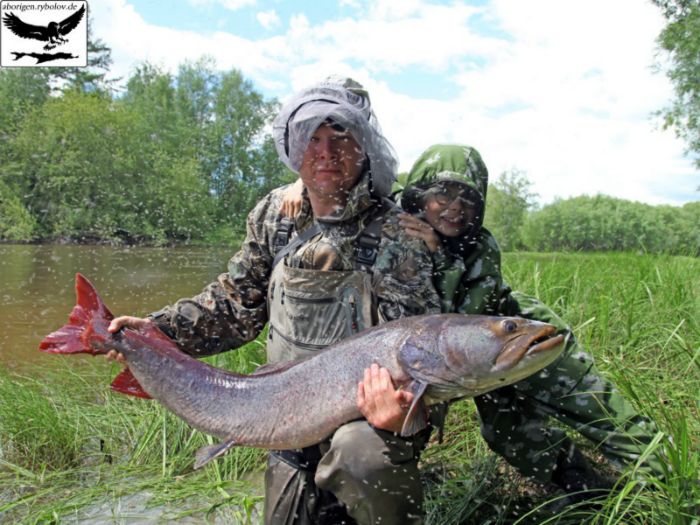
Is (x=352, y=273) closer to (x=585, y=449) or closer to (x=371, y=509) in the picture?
(x=371, y=509)

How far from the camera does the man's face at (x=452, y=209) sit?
319cm

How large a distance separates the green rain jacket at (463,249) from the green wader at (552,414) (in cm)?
51

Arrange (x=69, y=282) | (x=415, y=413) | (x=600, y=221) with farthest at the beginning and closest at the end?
1. (x=600, y=221)
2. (x=69, y=282)
3. (x=415, y=413)

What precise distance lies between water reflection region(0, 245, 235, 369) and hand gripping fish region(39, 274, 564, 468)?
5424 millimetres

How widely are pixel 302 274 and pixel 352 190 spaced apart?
519mm

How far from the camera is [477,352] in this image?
2.29 meters

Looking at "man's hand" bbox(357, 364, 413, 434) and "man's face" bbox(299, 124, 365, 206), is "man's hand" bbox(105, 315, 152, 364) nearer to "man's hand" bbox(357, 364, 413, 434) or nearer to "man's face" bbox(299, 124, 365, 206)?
"man's face" bbox(299, 124, 365, 206)

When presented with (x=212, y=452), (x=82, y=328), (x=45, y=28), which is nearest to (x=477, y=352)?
(x=212, y=452)

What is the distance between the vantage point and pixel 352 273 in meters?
2.89

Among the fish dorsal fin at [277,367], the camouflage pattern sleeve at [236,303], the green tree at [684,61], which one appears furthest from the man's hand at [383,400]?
the green tree at [684,61]

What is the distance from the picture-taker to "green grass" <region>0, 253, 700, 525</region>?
9.27ft

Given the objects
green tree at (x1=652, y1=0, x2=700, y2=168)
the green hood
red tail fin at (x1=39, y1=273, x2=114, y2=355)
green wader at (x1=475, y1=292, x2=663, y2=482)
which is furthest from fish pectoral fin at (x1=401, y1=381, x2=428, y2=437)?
green tree at (x1=652, y1=0, x2=700, y2=168)

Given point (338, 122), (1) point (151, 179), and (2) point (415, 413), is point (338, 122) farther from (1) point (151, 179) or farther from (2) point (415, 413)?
(1) point (151, 179)

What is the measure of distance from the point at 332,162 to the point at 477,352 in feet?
4.25
